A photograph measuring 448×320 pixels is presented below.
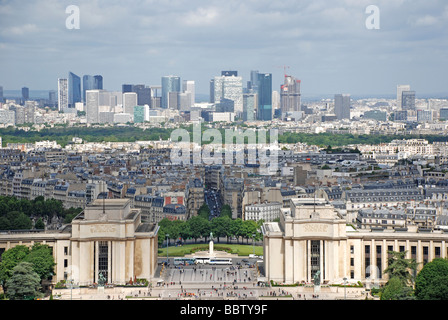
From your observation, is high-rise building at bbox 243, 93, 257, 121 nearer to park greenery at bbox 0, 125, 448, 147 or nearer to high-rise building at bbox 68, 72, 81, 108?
high-rise building at bbox 68, 72, 81, 108

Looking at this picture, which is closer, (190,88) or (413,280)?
(413,280)

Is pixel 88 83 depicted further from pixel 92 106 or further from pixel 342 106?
pixel 342 106

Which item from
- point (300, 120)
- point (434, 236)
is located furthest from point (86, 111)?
point (434, 236)

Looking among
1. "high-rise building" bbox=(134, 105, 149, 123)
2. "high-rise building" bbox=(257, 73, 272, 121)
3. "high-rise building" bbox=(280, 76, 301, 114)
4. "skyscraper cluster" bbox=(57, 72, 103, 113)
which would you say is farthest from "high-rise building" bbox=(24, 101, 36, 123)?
"high-rise building" bbox=(280, 76, 301, 114)

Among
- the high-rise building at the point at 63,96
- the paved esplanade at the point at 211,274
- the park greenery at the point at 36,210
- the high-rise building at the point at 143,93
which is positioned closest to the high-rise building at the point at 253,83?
the high-rise building at the point at 143,93

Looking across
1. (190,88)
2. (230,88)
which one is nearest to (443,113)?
(230,88)

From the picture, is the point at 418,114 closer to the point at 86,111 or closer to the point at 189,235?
the point at 86,111
